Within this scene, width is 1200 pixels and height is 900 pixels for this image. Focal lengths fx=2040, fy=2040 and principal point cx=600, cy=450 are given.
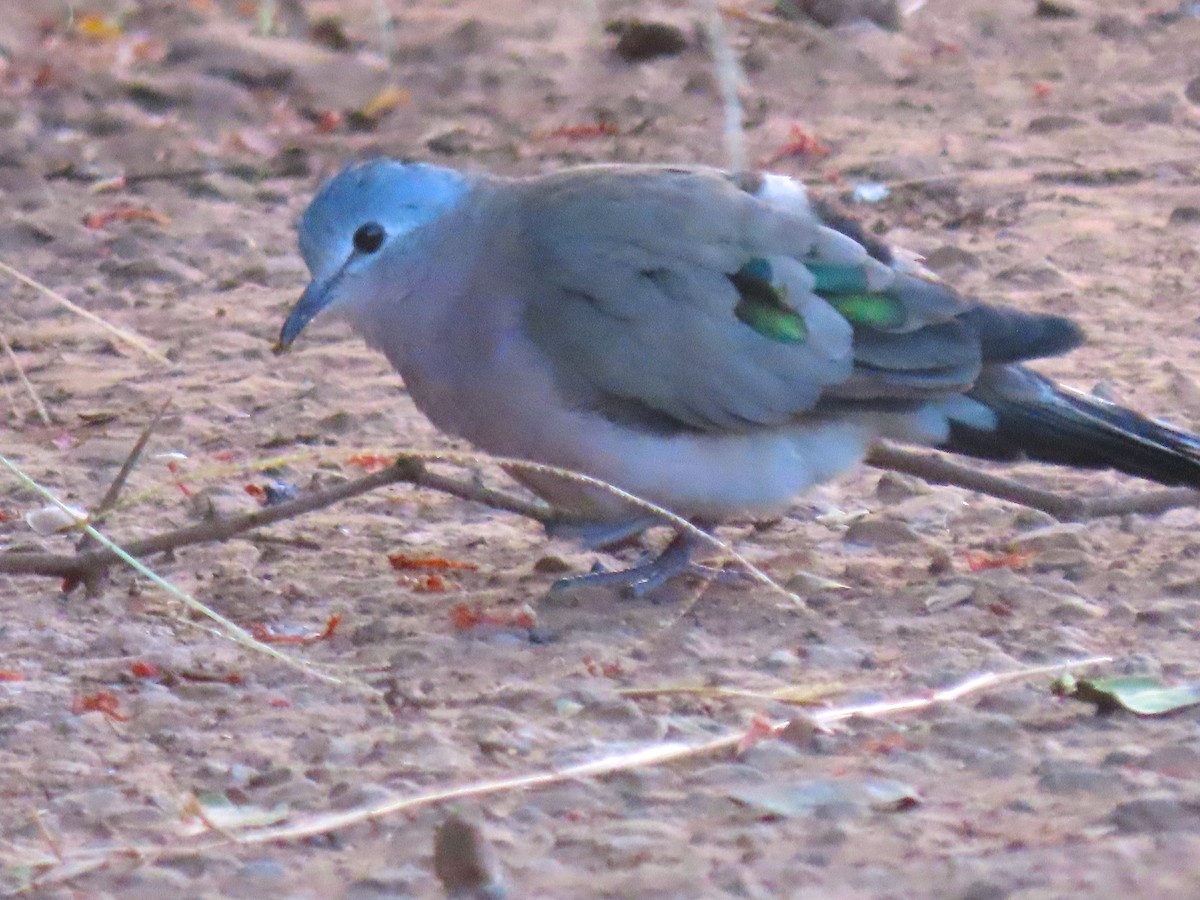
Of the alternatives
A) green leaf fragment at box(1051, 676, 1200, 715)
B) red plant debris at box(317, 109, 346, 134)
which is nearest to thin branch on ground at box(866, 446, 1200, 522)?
green leaf fragment at box(1051, 676, 1200, 715)

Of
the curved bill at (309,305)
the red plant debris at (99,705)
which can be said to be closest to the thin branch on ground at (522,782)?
the red plant debris at (99,705)

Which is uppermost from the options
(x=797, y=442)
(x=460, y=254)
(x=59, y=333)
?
(x=460, y=254)

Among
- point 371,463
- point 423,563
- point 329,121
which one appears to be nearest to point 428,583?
point 423,563

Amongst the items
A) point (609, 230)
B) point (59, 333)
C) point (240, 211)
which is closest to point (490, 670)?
point (609, 230)

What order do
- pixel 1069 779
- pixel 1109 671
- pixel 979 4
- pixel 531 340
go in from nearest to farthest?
1. pixel 1069 779
2. pixel 1109 671
3. pixel 531 340
4. pixel 979 4

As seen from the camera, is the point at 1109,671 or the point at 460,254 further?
the point at 460,254

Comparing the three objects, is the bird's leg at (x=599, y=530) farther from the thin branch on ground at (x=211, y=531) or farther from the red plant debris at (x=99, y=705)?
the red plant debris at (x=99, y=705)

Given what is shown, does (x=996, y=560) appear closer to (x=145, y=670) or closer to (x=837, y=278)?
(x=837, y=278)

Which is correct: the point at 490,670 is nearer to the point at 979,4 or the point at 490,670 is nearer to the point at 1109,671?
the point at 1109,671
